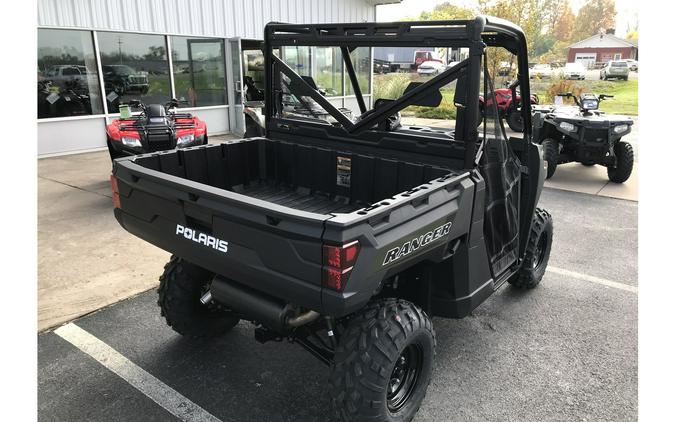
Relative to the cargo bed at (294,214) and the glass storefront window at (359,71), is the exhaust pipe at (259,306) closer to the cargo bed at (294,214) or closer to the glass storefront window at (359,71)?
the cargo bed at (294,214)

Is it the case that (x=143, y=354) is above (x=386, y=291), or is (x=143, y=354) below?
below

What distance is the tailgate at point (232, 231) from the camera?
1.93 m

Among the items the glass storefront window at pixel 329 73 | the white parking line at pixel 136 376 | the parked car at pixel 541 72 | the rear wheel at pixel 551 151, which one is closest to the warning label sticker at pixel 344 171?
the white parking line at pixel 136 376

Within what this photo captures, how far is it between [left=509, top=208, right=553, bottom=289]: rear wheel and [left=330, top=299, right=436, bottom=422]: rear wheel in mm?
1733

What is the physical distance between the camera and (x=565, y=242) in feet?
17.3

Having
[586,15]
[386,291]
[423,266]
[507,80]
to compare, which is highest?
[586,15]

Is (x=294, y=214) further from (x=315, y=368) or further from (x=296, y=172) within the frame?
(x=296, y=172)

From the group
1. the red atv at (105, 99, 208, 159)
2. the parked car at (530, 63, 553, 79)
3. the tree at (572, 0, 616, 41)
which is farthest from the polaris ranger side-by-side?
the tree at (572, 0, 616, 41)

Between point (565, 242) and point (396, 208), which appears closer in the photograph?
point (396, 208)

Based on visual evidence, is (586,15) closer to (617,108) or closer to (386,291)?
(617,108)

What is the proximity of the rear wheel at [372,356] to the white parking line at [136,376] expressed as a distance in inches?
32.1

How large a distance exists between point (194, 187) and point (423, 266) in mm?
1280

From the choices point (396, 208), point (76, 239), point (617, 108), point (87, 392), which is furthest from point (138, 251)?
point (617, 108)

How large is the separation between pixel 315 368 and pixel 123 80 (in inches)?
362
